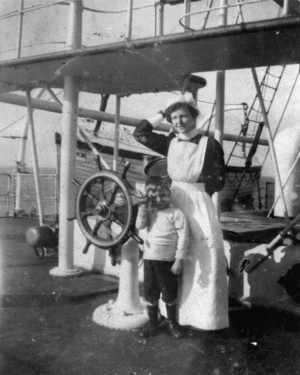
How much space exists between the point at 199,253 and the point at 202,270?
13cm

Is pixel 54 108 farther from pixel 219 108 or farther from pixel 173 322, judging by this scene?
pixel 173 322

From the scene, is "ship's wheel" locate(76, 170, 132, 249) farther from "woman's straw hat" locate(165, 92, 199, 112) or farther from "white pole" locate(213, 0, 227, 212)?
"white pole" locate(213, 0, 227, 212)

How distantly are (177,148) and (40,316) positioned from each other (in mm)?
1898

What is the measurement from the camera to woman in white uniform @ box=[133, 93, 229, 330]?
3.42 m

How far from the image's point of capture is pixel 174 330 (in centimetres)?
349

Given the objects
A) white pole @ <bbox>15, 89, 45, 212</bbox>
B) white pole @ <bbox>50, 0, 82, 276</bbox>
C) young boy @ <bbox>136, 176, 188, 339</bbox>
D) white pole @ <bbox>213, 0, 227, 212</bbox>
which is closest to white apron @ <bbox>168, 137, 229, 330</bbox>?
young boy @ <bbox>136, 176, 188, 339</bbox>

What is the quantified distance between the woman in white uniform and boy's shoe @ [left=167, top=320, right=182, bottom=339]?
0.05m

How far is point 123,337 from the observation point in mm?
3457

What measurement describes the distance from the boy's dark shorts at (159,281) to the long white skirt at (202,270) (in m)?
0.11

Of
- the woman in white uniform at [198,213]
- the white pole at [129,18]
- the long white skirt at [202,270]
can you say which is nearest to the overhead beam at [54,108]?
the white pole at [129,18]

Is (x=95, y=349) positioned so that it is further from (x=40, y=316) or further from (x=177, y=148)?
(x=177, y=148)

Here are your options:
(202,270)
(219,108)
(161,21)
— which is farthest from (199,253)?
(161,21)

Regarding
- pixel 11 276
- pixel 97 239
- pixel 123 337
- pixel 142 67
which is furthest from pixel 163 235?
pixel 11 276

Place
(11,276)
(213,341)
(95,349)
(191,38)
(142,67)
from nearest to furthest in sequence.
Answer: (95,349), (213,341), (191,38), (142,67), (11,276)
